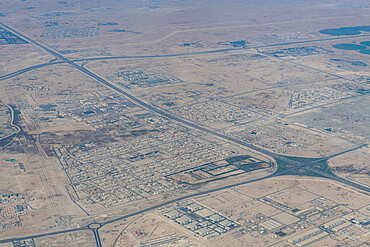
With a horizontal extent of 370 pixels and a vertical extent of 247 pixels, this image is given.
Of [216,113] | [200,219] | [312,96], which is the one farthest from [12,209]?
[312,96]

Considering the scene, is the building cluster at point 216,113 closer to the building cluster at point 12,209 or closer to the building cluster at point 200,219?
the building cluster at point 200,219

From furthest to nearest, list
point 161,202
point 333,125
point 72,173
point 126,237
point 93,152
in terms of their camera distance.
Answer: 1. point 333,125
2. point 93,152
3. point 72,173
4. point 161,202
5. point 126,237

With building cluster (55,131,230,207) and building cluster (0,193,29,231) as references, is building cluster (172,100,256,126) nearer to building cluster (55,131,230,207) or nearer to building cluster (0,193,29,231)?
building cluster (55,131,230,207)

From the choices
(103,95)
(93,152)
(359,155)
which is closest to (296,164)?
(359,155)

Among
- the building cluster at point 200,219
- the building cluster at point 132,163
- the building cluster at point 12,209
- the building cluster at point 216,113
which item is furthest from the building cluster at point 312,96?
the building cluster at point 12,209

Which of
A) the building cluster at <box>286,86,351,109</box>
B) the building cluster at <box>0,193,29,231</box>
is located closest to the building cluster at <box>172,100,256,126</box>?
the building cluster at <box>286,86,351,109</box>

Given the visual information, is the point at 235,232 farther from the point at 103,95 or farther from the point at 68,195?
the point at 103,95

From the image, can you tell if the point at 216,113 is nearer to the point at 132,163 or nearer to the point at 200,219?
the point at 132,163

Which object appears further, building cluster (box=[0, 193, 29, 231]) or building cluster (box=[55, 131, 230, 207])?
building cluster (box=[55, 131, 230, 207])

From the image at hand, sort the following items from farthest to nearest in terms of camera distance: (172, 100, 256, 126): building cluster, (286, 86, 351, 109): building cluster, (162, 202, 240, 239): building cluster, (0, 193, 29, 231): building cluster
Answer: (286, 86, 351, 109): building cluster → (172, 100, 256, 126): building cluster → (0, 193, 29, 231): building cluster → (162, 202, 240, 239): building cluster
